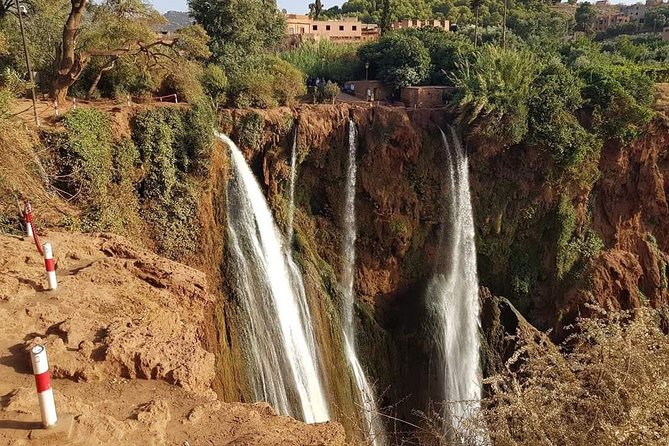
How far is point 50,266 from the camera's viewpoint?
5.57 metres

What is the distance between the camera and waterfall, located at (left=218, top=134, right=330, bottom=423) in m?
11.6

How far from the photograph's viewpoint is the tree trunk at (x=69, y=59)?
1140 cm

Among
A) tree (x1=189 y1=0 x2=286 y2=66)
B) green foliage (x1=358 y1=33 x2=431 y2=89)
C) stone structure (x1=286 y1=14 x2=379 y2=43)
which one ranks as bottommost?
green foliage (x1=358 y1=33 x2=431 y2=89)

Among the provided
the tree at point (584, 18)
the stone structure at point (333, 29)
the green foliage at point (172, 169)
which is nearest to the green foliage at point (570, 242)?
the green foliage at point (172, 169)

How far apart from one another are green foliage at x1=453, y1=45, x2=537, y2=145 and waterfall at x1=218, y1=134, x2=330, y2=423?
23.0 feet

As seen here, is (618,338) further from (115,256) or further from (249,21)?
(249,21)

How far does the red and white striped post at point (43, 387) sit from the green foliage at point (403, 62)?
66.1 ft

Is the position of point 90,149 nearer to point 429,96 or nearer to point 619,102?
point 429,96

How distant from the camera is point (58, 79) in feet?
38.9

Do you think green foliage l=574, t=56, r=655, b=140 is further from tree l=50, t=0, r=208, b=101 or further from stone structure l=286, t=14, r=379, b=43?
stone structure l=286, t=14, r=379, b=43

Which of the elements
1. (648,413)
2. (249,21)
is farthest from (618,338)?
(249,21)

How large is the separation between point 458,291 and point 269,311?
752cm

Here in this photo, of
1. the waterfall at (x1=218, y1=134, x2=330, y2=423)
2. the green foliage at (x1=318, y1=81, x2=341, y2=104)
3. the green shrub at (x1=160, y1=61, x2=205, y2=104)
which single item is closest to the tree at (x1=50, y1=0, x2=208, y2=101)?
the green shrub at (x1=160, y1=61, x2=205, y2=104)

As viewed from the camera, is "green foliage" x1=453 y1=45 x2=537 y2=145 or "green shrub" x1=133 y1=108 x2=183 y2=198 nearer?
"green shrub" x1=133 y1=108 x2=183 y2=198
